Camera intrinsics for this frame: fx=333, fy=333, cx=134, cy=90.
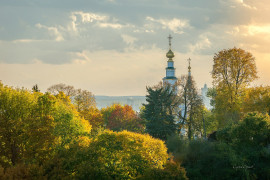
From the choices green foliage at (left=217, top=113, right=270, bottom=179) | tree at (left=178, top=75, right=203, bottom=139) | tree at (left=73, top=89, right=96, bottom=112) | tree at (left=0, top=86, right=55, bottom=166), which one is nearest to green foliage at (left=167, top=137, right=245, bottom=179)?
green foliage at (left=217, top=113, right=270, bottom=179)

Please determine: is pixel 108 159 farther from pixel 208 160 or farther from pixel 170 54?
pixel 170 54

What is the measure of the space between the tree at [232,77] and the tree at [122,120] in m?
20.3

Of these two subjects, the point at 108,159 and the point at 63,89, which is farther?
the point at 63,89

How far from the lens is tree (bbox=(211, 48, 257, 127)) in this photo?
4866 cm

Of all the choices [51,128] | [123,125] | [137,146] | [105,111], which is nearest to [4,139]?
[51,128]

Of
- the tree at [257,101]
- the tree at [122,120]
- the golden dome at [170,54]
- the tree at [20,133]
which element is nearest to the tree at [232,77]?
the tree at [257,101]

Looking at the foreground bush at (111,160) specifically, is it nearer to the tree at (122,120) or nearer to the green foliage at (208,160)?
the green foliage at (208,160)

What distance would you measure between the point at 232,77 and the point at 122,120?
28129 mm

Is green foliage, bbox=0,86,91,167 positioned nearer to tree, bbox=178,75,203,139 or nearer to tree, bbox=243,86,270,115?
tree, bbox=178,75,203,139

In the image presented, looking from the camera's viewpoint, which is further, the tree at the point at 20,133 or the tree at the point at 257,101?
the tree at the point at 257,101

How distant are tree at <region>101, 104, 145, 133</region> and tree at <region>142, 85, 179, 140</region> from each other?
13.7 meters

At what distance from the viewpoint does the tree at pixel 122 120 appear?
66.9 m

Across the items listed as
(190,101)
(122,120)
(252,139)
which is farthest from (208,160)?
(122,120)

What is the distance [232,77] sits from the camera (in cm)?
4991
